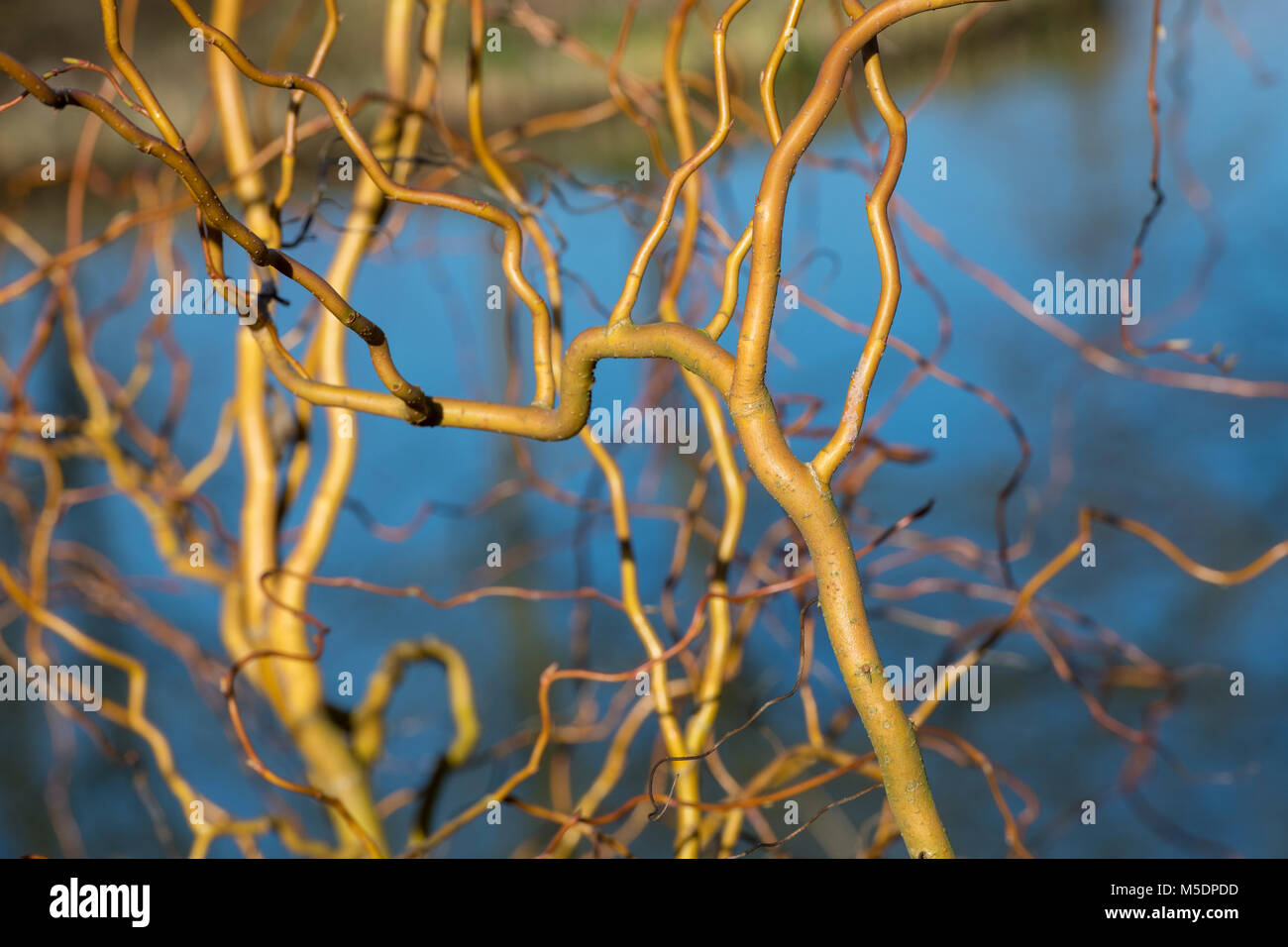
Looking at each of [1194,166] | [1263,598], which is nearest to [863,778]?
[1263,598]

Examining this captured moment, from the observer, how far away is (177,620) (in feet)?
3.77
